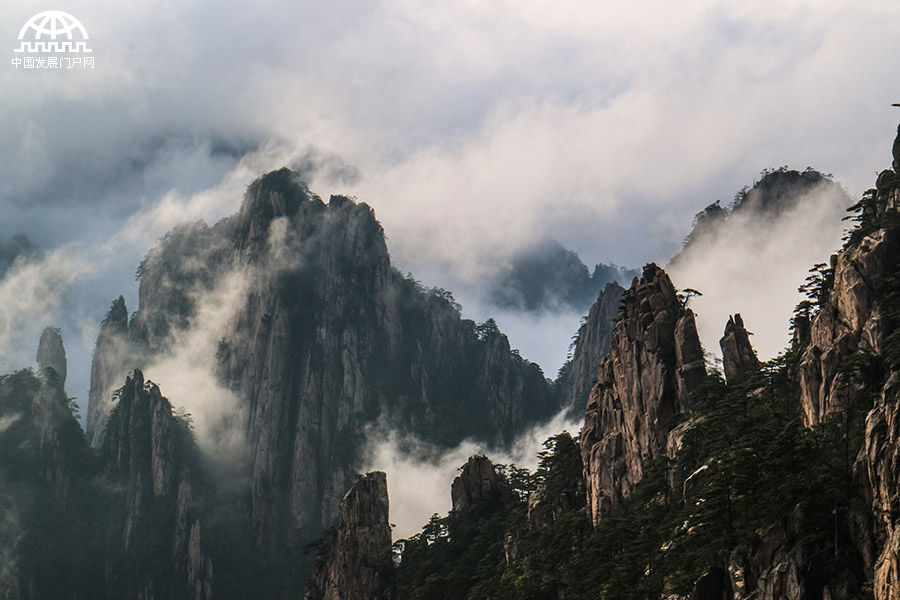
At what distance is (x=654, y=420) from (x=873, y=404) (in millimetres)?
32407

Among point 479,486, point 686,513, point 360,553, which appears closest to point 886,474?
point 686,513

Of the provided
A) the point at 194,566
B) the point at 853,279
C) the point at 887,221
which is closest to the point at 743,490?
the point at 853,279

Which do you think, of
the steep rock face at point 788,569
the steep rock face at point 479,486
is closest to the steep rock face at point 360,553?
the steep rock face at point 479,486

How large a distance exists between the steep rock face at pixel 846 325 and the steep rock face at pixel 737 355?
19060 millimetres

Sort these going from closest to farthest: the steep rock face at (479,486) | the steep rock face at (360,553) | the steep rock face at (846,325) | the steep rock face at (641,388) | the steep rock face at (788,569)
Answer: the steep rock face at (788,569), the steep rock face at (846,325), the steep rock face at (641,388), the steep rock face at (360,553), the steep rock face at (479,486)

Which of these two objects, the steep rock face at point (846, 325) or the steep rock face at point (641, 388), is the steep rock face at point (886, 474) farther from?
the steep rock face at point (641, 388)

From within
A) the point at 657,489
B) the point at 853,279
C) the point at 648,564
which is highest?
the point at 853,279

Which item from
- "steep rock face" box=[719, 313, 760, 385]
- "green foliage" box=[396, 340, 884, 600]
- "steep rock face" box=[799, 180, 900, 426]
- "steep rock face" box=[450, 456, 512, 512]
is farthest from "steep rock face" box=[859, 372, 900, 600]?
"steep rock face" box=[450, 456, 512, 512]

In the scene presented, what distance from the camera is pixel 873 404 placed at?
70625 millimetres

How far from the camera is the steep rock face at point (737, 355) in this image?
10256cm

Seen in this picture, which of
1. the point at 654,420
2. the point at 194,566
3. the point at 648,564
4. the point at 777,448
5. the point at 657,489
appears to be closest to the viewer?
the point at 777,448

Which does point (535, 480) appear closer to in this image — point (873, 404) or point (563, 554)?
point (563, 554)

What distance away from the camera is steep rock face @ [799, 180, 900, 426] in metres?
75.9

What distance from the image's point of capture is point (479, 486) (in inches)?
5536
